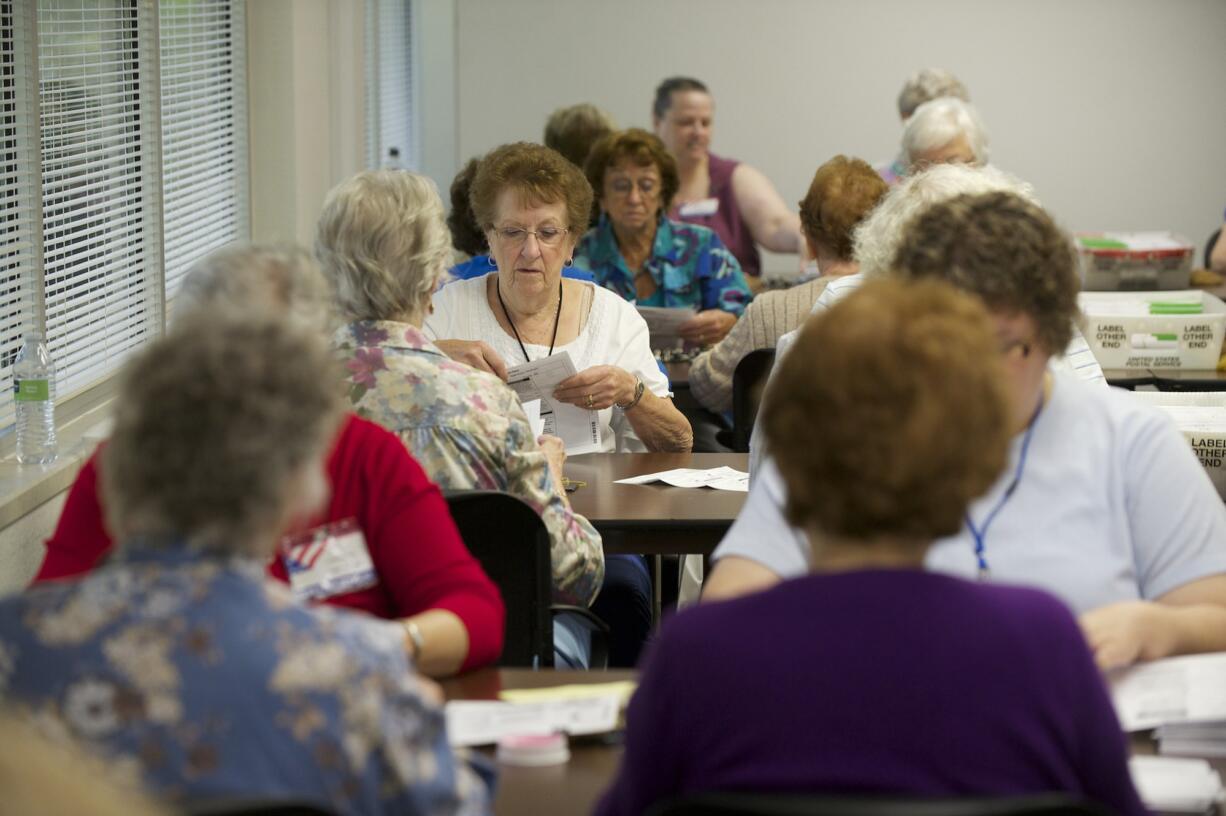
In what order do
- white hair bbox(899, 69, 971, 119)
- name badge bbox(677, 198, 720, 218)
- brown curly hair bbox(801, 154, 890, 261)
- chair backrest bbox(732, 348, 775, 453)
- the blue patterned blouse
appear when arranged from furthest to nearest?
white hair bbox(899, 69, 971, 119), name badge bbox(677, 198, 720, 218), the blue patterned blouse, chair backrest bbox(732, 348, 775, 453), brown curly hair bbox(801, 154, 890, 261)

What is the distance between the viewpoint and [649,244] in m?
5.59

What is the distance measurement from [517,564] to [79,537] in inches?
30.5

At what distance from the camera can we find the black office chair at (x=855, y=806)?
1.19 meters

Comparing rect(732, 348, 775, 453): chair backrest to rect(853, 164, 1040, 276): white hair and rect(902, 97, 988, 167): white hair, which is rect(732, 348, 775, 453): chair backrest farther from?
rect(853, 164, 1040, 276): white hair

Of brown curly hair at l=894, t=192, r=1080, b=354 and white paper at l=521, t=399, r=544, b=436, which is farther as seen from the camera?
white paper at l=521, t=399, r=544, b=436

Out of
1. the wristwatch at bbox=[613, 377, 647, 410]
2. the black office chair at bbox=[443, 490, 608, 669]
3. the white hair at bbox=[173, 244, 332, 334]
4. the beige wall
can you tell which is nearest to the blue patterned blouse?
the wristwatch at bbox=[613, 377, 647, 410]

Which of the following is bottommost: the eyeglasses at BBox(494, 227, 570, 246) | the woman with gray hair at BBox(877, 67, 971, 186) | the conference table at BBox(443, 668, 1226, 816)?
the conference table at BBox(443, 668, 1226, 816)

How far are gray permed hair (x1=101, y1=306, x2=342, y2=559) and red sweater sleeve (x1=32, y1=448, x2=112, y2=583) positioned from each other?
69 cm

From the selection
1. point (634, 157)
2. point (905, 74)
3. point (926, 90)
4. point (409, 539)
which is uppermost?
point (905, 74)

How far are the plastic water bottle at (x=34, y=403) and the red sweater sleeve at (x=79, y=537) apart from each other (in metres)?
1.26

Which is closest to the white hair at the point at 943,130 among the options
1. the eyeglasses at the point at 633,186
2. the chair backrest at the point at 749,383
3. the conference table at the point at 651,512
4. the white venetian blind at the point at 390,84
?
the eyeglasses at the point at 633,186

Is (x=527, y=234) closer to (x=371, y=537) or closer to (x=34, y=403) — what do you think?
(x=34, y=403)

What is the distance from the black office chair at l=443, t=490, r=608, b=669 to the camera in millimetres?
2457

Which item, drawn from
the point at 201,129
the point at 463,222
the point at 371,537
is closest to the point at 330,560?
the point at 371,537
